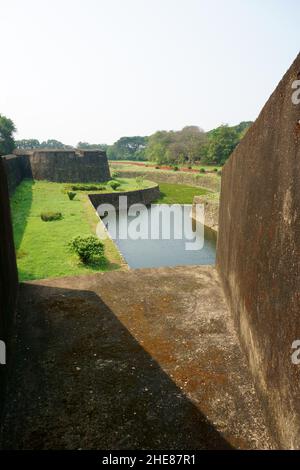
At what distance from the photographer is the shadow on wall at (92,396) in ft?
11.1

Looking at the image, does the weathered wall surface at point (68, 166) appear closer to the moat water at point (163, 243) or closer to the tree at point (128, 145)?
the moat water at point (163, 243)

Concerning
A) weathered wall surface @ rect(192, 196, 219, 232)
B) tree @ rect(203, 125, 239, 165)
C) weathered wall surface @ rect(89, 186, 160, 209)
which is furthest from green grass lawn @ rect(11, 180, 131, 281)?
tree @ rect(203, 125, 239, 165)

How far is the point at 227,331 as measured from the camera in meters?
5.43

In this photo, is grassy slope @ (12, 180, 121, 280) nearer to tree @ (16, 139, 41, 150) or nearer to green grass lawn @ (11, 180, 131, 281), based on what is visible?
green grass lawn @ (11, 180, 131, 281)

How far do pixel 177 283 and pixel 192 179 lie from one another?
41.1m

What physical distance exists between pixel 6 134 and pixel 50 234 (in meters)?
37.9

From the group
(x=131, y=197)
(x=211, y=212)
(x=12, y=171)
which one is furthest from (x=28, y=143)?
(x=211, y=212)

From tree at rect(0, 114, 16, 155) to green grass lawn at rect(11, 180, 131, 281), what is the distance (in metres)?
21.7

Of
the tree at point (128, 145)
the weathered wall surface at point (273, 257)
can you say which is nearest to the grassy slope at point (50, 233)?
the weathered wall surface at point (273, 257)

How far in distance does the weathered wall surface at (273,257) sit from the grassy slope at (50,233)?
7190 mm

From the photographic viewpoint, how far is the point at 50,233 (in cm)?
1538

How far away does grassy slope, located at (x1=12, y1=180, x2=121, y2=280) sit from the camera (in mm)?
10984

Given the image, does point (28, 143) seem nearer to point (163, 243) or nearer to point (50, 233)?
point (163, 243)
